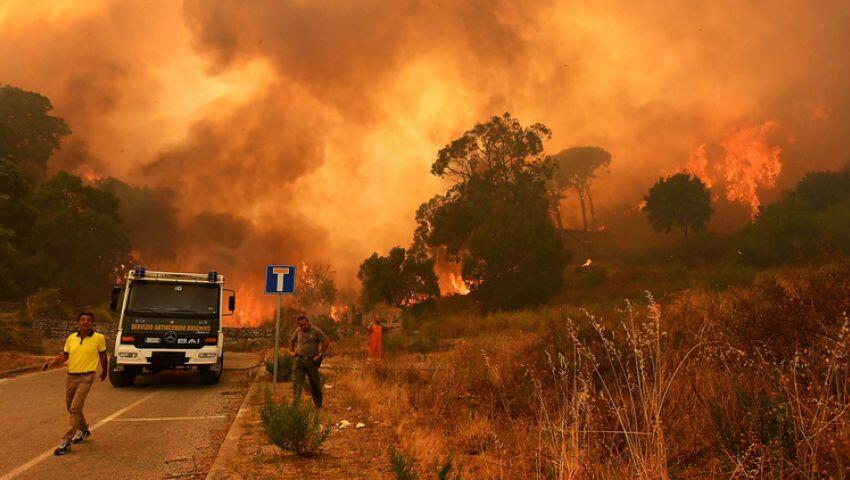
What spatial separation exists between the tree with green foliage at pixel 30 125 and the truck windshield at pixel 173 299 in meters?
54.0

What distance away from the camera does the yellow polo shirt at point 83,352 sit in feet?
24.3

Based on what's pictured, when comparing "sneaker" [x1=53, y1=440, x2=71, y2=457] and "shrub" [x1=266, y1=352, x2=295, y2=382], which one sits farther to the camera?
"shrub" [x1=266, y1=352, x2=295, y2=382]

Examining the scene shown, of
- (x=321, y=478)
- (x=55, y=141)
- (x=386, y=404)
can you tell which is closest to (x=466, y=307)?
(x=386, y=404)

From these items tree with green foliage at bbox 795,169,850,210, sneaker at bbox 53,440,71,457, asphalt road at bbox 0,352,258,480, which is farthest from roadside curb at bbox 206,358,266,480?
tree with green foliage at bbox 795,169,850,210

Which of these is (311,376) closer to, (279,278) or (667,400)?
(279,278)

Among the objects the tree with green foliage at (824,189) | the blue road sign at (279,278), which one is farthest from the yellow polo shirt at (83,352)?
the tree with green foliage at (824,189)

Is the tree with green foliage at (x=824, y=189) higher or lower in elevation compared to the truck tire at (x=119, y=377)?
higher

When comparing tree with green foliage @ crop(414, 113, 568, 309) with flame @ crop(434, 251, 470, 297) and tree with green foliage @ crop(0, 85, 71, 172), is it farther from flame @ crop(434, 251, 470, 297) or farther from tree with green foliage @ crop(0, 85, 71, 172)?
tree with green foliage @ crop(0, 85, 71, 172)

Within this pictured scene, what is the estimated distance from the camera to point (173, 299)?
13.5 m

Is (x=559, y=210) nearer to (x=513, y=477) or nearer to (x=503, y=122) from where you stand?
(x=503, y=122)

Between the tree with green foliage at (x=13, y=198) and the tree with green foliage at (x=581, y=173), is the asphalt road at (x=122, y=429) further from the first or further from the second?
the tree with green foliage at (x=581, y=173)

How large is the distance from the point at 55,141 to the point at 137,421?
2523 inches

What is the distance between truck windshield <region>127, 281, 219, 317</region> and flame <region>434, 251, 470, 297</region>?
41148mm

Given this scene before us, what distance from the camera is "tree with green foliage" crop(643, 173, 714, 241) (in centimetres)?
5950
